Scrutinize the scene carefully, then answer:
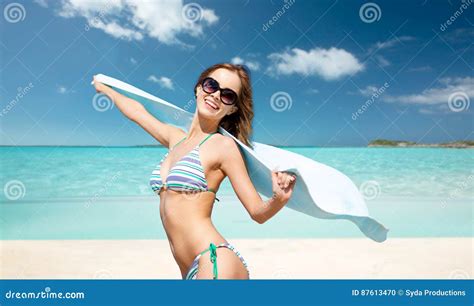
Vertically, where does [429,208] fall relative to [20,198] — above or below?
below

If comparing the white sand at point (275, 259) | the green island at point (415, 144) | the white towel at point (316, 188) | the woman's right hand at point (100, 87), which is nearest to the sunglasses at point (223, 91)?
the white towel at point (316, 188)

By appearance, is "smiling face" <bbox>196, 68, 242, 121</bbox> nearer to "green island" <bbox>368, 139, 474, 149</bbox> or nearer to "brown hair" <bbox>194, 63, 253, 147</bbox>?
"brown hair" <bbox>194, 63, 253, 147</bbox>

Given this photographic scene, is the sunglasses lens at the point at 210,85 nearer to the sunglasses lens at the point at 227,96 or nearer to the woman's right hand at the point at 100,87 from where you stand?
the sunglasses lens at the point at 227,96

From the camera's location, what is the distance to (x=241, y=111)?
2.71m

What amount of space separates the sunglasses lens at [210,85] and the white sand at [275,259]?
3.85m

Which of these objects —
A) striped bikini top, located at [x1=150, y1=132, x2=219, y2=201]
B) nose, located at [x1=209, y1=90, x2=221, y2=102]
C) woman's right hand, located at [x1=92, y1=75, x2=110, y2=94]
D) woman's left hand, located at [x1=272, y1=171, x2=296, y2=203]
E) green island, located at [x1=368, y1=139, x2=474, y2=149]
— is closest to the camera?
woman's left hand, located at [x1=272, y1=171, x2=296, y2=203]

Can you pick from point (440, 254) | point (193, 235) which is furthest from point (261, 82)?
point (193, 235)

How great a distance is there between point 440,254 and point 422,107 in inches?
347

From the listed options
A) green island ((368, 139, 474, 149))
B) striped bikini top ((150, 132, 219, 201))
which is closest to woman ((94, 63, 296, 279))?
striped bikini top ((150, 132, 219, 201))

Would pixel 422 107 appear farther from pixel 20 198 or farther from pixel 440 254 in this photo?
pixel 20 198

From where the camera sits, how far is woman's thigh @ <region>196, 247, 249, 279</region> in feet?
7.24

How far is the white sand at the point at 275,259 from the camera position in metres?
6.28

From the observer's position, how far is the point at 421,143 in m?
17.1

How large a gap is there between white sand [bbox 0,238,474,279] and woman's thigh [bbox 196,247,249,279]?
12.8 feet
